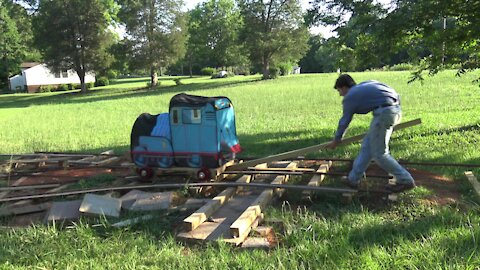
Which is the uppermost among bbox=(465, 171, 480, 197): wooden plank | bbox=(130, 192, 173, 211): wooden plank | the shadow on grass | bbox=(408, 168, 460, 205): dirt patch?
bbox=(465, 171, 480, 197): wooden plank

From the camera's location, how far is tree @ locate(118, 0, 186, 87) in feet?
151

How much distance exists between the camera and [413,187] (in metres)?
5.40

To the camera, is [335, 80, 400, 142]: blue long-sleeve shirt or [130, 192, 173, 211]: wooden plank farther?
[130, 192, 173, 211]: wooden plank

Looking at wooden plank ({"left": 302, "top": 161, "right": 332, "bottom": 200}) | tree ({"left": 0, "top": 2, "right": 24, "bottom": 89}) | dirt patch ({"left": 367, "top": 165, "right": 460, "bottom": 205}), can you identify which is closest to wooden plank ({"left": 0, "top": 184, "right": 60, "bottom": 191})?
wooden plank ({"left": 302, "top": 161, "right": 332, "bottom": 200})

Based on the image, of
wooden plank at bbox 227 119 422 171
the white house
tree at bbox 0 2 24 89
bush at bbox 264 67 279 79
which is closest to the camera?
wooden plank at bbox 227 119 422 171

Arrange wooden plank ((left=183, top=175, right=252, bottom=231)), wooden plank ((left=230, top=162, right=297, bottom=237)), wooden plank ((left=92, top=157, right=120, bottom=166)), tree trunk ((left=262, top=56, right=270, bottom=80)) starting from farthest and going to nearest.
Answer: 1. tree trunk ((left=262, top=56, right=270, bottom=80))
2. wooden plank ((left=92, top=157, right=120, bottom=166))
3. wooden plank ((left=183, top=175, right=252, bottom=231))
4. wooden plank ((left=230, top=162, right=297, bottom=237))

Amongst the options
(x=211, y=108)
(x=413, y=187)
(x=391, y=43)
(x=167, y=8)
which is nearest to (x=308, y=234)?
(x=413, y=187)

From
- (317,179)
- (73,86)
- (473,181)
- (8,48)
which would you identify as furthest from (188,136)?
(8,48)

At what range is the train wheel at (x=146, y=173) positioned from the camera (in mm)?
6871

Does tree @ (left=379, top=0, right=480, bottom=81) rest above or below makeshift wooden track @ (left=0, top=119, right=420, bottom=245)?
above

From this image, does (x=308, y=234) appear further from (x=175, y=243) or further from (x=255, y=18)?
(x=255, y=18)

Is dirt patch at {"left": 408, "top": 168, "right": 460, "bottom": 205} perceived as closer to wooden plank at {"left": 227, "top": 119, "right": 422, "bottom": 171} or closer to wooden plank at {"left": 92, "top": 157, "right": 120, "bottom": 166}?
wooden plank at {"left": 227, "top": 119, "right": 422, "bottom": 171}

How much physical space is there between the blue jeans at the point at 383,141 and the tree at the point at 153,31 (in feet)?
140

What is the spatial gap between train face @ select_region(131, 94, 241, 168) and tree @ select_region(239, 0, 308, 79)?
134 ft
